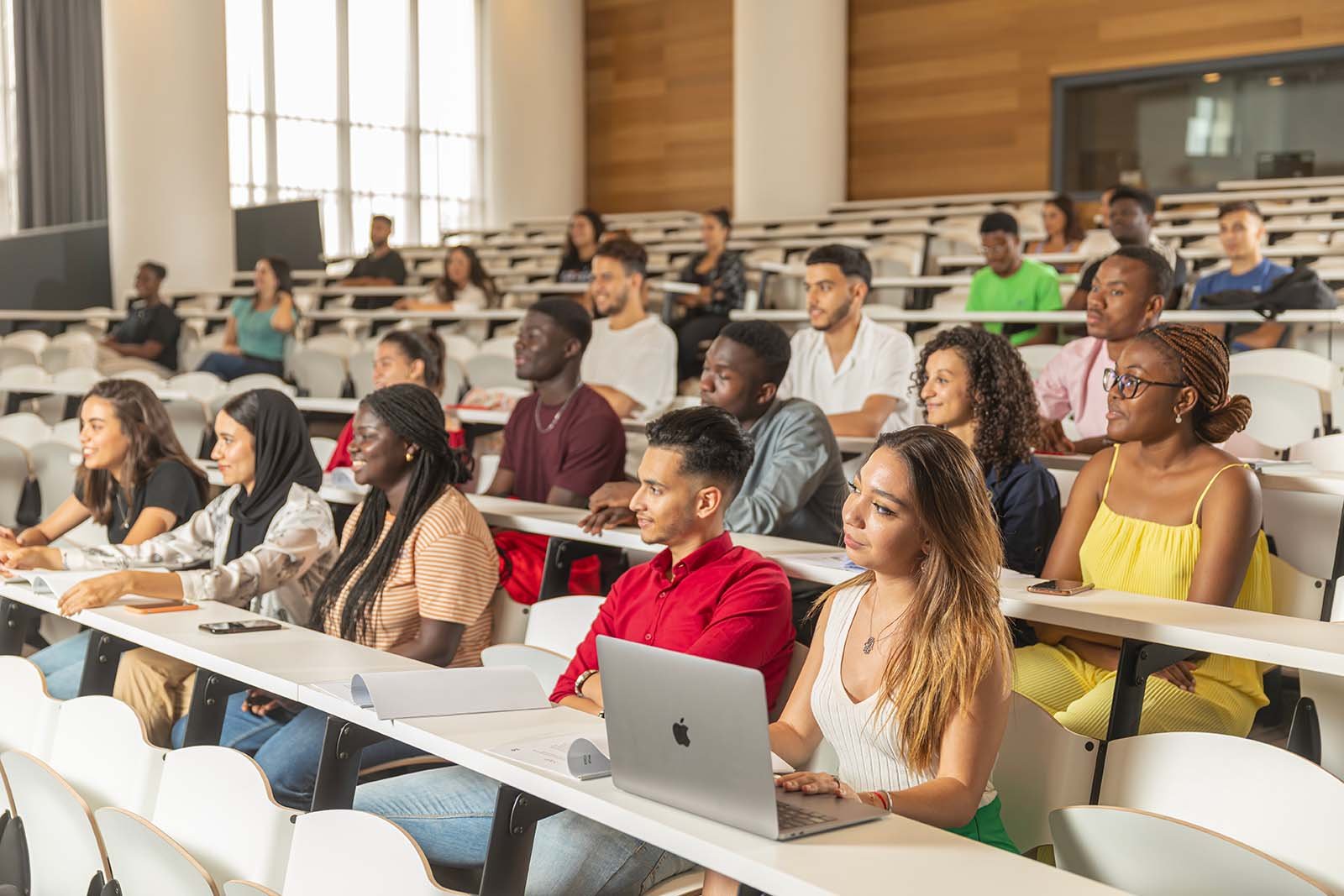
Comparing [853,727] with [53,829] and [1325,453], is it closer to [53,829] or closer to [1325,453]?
[53,829]

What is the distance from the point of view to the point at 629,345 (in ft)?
16.9

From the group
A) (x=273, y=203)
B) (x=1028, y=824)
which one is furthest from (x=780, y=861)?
(x=273, y=203)

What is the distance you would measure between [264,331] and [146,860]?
652 cm

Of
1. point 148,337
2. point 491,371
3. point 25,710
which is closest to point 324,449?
point 491,371

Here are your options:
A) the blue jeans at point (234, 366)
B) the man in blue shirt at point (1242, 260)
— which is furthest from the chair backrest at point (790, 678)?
the blue jeans at point (234, 366)

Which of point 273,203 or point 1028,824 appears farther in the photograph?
point 273,203

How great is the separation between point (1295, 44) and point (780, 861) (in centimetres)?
1107

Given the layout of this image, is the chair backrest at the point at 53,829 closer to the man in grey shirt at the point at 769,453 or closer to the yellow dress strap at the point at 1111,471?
the man in grey shirt at the point at 769,453

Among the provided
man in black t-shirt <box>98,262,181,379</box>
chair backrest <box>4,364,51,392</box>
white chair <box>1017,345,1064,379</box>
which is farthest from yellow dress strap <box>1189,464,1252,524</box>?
man in black t-shirt <box>98,262,181,379</box>

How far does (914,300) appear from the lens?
26.0 ft

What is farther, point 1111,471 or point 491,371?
point 491,371

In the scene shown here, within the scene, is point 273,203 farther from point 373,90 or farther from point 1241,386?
point 1241,386

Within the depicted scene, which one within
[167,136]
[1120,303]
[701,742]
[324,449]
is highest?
[167,136]

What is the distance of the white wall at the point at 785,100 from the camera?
1180cm
